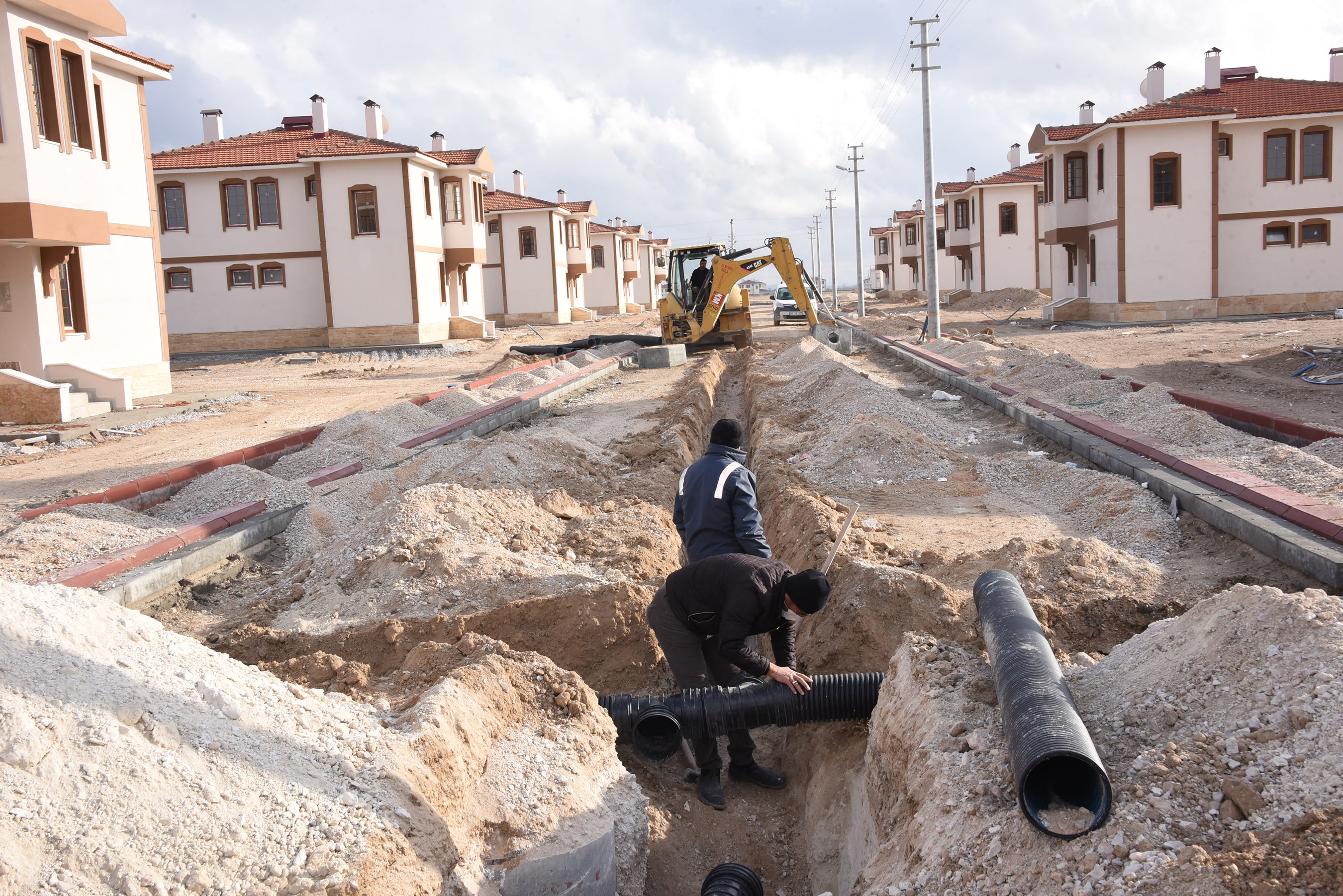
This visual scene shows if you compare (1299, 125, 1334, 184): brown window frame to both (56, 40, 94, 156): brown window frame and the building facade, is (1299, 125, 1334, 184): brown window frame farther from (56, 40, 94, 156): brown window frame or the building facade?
(56, 40, 94, 156): brown window frame

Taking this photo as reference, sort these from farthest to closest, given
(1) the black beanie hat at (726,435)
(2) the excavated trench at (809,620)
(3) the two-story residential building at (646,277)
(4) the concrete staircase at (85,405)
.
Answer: (3) the two-story residential building at (646,277)
(4) the concrete staircase at (85,405)
(1) the black beanie hat at (726,435)
(2) the excavated trench at (809,620)

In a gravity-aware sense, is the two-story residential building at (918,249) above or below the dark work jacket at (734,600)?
above

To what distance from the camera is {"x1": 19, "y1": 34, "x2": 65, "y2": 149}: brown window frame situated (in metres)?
16.0

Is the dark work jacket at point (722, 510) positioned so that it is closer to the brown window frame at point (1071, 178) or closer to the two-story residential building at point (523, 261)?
the brown window frame at point (1071, 178)

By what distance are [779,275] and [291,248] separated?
1720 cm

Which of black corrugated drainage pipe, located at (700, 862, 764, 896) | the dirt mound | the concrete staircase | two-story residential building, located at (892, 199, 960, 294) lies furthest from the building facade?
two-story residential building, located at (892, 199, 960, 294)

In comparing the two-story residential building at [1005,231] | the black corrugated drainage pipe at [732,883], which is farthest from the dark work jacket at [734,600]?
the two-story residential building at [1005,231]

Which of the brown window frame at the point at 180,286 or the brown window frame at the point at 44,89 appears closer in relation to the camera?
the brown window frame at the point at 44,89

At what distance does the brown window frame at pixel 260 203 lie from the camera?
30875 mm

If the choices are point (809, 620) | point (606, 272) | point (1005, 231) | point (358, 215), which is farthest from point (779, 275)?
point (606, 272)

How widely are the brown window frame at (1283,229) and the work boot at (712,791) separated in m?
30.4

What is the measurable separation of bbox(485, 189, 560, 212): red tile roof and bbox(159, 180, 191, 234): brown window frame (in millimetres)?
15630

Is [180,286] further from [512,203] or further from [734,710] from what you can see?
[734,710]

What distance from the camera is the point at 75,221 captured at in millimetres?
15945
